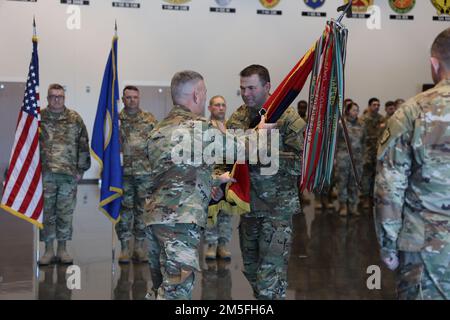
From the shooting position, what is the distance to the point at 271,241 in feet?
13.1

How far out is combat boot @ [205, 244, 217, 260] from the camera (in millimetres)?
6391

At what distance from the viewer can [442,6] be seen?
13812 millimetres

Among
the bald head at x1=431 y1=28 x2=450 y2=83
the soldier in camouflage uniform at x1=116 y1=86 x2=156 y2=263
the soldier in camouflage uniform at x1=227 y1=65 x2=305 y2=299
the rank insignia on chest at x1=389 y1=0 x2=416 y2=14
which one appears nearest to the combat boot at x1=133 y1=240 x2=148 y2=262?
the soldier in camouflage uniform at x1=116 y1=86 x2=156 y2=263

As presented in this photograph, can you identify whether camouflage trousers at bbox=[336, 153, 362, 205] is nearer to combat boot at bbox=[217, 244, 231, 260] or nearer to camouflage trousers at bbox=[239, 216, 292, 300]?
combat boot at bbox=[217, 244, 231, 260]

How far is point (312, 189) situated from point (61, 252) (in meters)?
3.38

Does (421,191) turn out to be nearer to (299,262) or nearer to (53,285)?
(53,285)

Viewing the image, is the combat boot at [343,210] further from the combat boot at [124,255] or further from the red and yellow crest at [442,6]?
the red and yellow crest at [442,6]

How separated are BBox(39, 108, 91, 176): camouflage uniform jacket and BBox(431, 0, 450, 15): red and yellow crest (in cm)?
1060

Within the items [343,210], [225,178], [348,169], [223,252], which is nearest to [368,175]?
[348,169]

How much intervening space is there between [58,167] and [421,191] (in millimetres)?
4137

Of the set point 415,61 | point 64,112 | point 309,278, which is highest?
point 415,61

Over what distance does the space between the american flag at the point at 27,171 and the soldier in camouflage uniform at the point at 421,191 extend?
3652 mm

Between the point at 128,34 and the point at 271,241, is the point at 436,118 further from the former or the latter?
the point at 128,34
